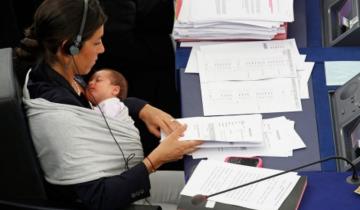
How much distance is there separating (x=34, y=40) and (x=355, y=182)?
2.91 ft

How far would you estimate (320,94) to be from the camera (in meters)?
1.60

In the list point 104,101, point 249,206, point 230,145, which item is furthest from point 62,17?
point 249,206

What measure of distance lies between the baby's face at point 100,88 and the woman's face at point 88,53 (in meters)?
0.25

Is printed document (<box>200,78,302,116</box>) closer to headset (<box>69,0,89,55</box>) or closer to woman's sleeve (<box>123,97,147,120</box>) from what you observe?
woman's sleeve (<box>123,97,147,120</box>)

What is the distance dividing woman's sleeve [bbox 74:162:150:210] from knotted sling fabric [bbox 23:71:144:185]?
23 millimetres

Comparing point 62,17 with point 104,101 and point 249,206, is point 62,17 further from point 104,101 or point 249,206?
point 249,206

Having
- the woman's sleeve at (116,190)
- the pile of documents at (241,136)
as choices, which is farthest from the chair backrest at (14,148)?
the pile of documents at (241,136)

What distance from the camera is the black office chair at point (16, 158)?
48.1 inches

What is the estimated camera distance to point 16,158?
1299 millimetres

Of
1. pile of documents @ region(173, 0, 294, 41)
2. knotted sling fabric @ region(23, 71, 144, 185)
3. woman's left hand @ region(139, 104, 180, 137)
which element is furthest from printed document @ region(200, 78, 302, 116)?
knotted sling fabric @ region(23, 71, 144, 185)

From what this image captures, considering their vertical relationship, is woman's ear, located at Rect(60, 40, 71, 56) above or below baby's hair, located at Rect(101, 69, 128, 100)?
above

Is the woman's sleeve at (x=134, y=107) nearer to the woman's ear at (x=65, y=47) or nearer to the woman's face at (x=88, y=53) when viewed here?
the woman's face at (x=88, y=53)

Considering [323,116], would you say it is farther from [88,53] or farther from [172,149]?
[88,53]

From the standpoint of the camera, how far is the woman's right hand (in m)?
1.41
